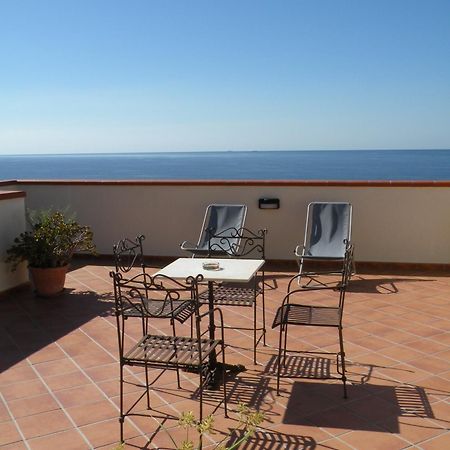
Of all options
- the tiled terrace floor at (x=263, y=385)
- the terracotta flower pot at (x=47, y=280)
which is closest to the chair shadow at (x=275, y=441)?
the tiled terrace floor at (x=263, y=385)

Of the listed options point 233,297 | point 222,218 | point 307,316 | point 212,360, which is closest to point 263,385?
point 212,360

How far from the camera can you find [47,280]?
5.73 metres

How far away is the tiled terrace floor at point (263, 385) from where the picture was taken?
115 inches

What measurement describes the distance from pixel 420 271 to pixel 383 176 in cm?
5476

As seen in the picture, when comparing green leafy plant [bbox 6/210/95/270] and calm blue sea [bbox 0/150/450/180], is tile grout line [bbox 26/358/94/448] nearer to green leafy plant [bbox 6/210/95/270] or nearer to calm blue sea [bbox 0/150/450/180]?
green leafy plant [bbox 6/210/95/270]

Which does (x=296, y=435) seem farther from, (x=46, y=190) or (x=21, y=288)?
(x=46, y=190)

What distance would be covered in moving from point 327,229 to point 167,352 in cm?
408

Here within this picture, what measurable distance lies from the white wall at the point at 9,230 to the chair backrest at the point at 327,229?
3068 millimetres

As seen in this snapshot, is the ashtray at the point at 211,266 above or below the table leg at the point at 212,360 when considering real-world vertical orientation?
above

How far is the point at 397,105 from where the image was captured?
54.9m

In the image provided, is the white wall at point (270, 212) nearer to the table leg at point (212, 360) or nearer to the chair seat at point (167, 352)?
the table leg at point (212, 360)

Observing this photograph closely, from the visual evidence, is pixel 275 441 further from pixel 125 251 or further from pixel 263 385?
pixel 125 251

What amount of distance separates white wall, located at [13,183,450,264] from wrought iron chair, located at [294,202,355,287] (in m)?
0.26

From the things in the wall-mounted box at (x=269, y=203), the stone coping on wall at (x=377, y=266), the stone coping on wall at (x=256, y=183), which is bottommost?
the stone coping on wall at (x=377, y=266)
